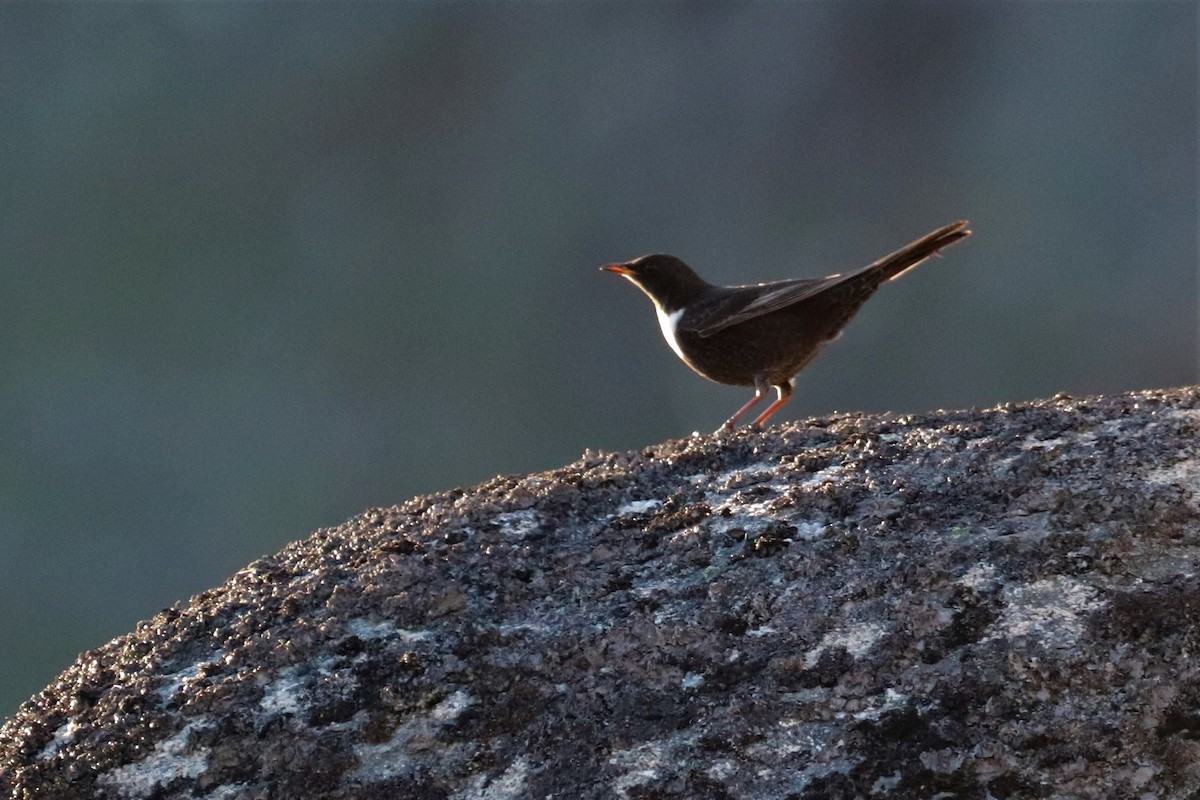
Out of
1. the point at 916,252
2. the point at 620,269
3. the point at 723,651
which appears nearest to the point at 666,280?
the point at 620,269

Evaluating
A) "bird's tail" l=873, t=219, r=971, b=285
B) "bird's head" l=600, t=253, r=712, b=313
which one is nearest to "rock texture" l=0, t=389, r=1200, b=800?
"bird's tail" l=873, t=219, r=971, b=285

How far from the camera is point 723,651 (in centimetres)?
211

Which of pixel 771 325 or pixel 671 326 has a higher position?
pixel 671 326

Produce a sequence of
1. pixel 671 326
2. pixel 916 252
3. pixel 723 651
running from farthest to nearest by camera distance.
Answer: pixel 671 326 → pixel 916 252 → pixel 723 651

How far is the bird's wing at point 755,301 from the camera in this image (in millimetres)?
4867

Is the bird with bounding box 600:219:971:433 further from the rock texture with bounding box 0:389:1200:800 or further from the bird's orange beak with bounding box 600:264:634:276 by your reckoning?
the rock texture with bounding box 0:389:1200:800

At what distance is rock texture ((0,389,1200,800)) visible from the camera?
1.92 meters

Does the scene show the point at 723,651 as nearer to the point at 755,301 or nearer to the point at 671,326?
the point at 755,301

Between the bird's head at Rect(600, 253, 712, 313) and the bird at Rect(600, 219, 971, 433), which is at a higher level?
the bird's head at Rect(600, 253, 712, 313)

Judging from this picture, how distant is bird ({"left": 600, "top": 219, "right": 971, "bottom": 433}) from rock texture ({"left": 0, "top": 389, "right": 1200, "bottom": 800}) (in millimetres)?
2269

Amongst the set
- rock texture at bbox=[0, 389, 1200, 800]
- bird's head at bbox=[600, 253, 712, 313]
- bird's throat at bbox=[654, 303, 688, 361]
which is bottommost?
rock texture at bbox=[0, 389, 1200, 800]

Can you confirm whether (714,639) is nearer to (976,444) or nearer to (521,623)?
(521,623)

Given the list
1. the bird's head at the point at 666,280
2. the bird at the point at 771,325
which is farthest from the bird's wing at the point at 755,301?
the bird's head at the point at 666,280

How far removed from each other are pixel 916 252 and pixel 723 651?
9.61 ft
